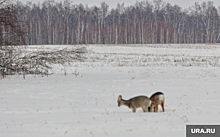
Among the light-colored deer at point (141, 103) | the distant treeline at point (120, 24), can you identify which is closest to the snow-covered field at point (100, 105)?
the light-colored deer at point (141, 103)

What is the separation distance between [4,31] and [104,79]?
5665 millimetres

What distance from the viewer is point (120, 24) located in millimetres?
100250

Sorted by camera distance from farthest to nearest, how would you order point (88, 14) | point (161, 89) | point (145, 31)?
point (88, 14) < point (145, 31) < point (161, 89)

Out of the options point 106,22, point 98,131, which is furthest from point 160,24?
point 98,131

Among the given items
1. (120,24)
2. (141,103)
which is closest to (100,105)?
(141,103)

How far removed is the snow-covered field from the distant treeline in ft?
208

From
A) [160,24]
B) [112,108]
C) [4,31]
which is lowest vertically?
[112,108]

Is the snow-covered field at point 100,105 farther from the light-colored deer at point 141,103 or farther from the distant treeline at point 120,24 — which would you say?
the distant treeline at point 120,24

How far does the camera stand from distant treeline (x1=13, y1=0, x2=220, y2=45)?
285 feet

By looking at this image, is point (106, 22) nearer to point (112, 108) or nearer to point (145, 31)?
point (145, 31)

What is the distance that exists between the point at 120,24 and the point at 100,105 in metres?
90.3

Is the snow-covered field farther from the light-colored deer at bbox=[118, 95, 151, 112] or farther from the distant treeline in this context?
the distant treeline

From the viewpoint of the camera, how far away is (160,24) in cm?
9375

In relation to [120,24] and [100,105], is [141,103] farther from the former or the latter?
[120,24]
